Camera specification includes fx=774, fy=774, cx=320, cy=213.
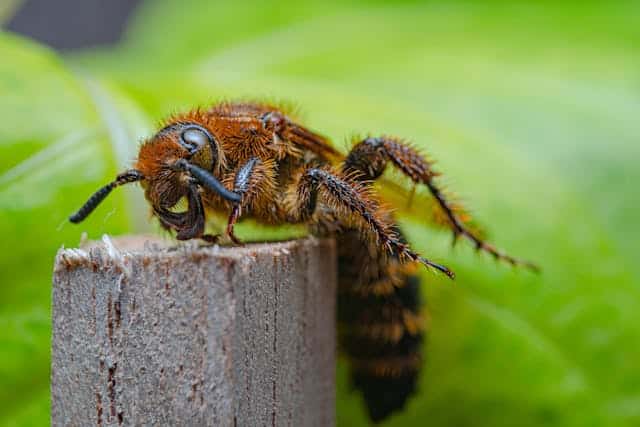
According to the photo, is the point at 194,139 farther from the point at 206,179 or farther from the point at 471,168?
the point at 471,168

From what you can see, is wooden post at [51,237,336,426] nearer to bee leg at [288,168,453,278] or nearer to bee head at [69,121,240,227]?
bee head at [69,121,240,227]

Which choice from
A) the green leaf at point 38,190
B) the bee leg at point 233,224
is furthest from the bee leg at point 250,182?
the green leaf at point 38,190

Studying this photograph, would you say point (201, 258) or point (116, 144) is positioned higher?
point (116, 144)

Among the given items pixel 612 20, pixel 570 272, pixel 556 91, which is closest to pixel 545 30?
pixel 612 20

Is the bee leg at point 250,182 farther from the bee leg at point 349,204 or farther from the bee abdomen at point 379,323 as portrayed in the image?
the bee abdomen at point 379,323

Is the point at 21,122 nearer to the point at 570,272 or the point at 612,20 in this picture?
the point at 570,272

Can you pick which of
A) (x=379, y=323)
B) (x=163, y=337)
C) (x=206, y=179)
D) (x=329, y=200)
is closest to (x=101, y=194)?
(x=206, y=179)

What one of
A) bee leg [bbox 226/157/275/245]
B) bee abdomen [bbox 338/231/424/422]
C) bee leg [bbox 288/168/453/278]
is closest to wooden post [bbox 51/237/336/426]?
bee leg [bbox 226/157/275/245]
